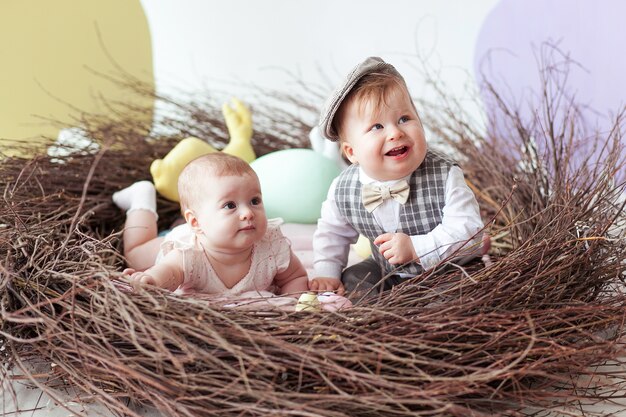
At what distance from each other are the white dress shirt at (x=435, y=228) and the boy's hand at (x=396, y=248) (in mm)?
16

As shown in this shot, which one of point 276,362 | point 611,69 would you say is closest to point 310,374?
point 276,362

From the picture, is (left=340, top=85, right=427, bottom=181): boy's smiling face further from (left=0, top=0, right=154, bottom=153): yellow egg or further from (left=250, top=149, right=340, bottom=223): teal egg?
(left=0, top=0, right=154, bottom=153): yellow egg

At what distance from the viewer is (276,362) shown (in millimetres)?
1342

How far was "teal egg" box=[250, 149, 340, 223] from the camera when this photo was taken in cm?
225

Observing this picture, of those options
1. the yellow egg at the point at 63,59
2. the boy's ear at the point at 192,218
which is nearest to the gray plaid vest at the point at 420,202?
the boy's ear at the point at 192,218

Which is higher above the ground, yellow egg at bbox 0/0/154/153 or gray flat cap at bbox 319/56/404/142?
gray flat cap at bbox 319/56/404/142

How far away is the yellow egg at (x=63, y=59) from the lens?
2623 millimetres

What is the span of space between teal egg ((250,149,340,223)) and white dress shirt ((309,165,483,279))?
1.27ft

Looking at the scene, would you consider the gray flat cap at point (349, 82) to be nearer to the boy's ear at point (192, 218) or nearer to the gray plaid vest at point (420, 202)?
the gray plaid vest at point (420, 202)

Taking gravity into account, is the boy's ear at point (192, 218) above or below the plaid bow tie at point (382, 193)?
below

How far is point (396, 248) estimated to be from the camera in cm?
166

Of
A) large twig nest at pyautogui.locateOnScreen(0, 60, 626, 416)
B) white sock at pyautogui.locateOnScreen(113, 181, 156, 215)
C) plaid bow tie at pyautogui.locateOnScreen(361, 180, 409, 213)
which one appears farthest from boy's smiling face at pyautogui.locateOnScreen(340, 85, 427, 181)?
white sock at pyautogui.locateOnScreen(113, 181, 156, 215)

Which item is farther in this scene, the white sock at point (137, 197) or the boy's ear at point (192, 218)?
the white sock at point (137, 197)

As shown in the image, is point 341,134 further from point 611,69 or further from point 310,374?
point 611,69
